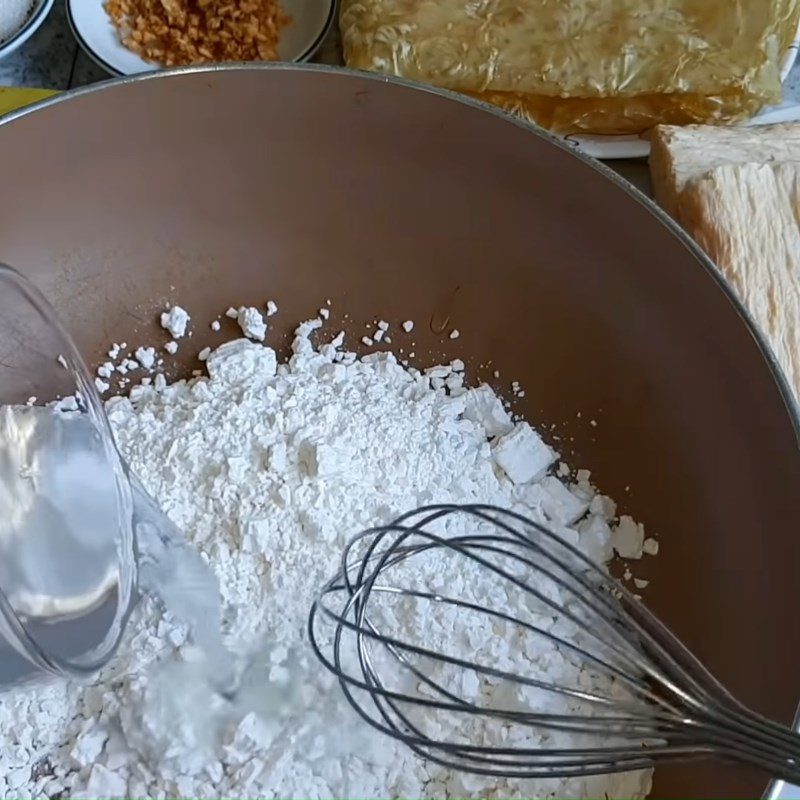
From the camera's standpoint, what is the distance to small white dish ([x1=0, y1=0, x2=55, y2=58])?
98 centimetres

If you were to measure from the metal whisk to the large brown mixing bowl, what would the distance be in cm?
6

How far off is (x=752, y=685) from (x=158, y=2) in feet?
2.97

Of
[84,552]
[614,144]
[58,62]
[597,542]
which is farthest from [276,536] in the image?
[58,62]

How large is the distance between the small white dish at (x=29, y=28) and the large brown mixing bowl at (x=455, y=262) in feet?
0.97

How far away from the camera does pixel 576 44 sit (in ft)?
2.95

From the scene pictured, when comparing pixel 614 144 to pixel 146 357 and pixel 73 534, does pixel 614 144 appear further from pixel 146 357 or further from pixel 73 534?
pixel 73 534

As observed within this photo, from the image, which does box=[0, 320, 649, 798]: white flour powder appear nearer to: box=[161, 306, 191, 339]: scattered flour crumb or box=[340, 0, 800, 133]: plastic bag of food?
box=[161, 306, 191, 339]: scattered flour crumb

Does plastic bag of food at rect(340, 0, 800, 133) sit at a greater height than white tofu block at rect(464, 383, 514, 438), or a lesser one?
greater

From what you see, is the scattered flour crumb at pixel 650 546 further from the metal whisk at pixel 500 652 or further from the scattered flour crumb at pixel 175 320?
the scattered flour crumb at pixel 175 320

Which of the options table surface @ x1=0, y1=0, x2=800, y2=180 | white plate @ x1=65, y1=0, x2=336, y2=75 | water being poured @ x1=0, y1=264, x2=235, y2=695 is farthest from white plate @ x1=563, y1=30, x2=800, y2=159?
water being poured @ x1=0, y1=264, x2=235, y2=695

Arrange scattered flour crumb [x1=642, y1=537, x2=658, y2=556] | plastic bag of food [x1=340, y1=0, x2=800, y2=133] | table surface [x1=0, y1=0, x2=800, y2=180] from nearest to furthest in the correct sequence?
scattered flour crumb [x1=642, y1=537, x2=658, y2=556]
plastic bag of food [x1=340, y1=0, x2=800, y2=133]
table surface [x1=0, y1=0, x2=800, y2=180]

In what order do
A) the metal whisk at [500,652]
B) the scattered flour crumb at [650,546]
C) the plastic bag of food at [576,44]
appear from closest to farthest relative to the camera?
the metal whisk at [500,652] → the scattered flour crumb at [650,546] → the plastic bag of food at [576,44]

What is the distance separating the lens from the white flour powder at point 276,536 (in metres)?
0.68

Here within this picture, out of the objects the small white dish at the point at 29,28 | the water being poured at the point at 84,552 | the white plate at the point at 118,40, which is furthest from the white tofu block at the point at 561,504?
the small white dish at the point at 29,28
